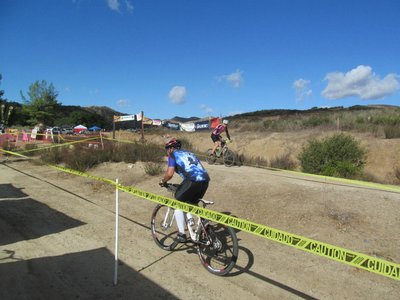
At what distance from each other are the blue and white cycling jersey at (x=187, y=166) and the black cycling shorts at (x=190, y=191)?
0.08 meters

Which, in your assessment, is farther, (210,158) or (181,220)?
(210,158)

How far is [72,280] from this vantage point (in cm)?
505

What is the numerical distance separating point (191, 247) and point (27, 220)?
3996 millimetres

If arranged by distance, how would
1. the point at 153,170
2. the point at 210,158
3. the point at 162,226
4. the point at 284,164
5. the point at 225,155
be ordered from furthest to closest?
the point at 284,164 < the point at 210,158 < the point at 225,155 < the point at 153,170 < the point at 162,226

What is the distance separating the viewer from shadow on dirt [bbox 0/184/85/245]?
7074mm

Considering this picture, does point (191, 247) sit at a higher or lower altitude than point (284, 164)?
lower

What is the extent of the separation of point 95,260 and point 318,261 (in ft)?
11.9

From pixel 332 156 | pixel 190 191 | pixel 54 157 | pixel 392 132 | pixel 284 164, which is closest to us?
pixel 190 191

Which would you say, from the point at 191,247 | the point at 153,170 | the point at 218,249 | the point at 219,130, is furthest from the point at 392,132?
the point at 218,249

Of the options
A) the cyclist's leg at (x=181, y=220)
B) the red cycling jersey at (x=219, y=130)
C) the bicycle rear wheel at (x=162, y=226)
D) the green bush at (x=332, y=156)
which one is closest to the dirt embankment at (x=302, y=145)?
the green bush at (x=332, y=156)

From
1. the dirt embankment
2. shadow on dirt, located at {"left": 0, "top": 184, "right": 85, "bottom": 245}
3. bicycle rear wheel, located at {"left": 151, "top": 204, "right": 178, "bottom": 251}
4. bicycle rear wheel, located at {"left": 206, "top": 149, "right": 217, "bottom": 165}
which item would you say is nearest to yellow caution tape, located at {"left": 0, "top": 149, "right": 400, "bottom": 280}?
bicycle rear wheel, located at {"left": 151, "top": 204, "right": 178, "bottom": 251}

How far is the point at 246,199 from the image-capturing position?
961 centimetres

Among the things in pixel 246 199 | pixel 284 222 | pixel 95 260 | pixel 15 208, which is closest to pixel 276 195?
pixel 246 199

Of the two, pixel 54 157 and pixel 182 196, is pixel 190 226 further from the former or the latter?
pixel 54 157
